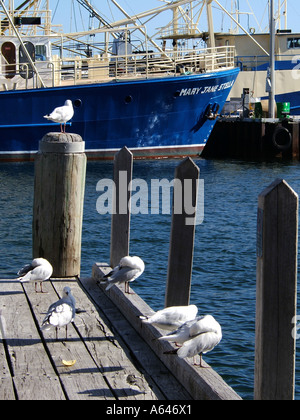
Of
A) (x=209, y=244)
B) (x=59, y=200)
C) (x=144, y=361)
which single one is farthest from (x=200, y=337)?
(x=209, y=244)

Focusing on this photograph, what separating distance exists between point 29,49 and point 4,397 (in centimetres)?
2129

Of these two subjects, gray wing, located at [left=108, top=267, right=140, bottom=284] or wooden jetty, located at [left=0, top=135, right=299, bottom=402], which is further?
gray wing, located at [left=108, top=267, right=140, bottom=284]

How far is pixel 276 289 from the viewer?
3584mm

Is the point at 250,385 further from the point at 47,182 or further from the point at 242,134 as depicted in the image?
the point at 242,134

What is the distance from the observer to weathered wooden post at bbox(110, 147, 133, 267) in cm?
621

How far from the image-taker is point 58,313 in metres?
5.00

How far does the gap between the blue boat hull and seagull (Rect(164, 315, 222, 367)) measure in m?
19.9

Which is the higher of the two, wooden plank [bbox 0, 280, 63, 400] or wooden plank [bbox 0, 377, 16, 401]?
wooden plank [bbox 0, 280, 63, 400]

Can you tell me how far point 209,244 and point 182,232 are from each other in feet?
28.0

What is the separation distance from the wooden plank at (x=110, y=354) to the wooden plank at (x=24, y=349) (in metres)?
0.29

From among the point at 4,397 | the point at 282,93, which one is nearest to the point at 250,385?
the point at 4,397

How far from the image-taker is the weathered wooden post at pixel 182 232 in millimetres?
4992

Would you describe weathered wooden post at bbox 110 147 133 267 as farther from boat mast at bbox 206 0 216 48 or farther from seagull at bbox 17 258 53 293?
boat mast at bbox 206 0 216 48

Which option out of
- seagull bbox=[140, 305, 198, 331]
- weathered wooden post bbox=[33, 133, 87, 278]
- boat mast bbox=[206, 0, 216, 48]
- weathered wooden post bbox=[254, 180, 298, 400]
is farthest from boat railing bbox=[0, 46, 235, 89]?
weathered wooden post bbox=[254, 180, 298, 400]
